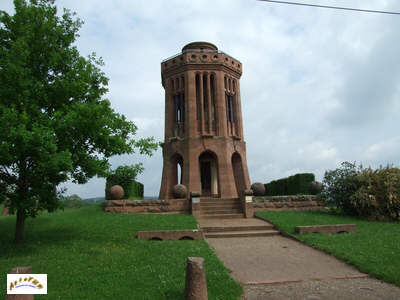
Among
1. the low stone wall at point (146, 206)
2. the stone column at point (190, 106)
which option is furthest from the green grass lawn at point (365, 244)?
the stone column at point (190, 106)

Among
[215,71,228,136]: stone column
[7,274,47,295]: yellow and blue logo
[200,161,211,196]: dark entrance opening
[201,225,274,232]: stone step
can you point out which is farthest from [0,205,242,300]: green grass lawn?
[200,161,211,196]: dark entrance opening

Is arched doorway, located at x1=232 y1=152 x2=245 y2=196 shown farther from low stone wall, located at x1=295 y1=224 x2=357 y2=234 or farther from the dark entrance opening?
low stone wall, located at x1=295 y1=224 x2=357 y2=234

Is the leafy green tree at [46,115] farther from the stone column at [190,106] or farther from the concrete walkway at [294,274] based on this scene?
the stone column at [190,106]

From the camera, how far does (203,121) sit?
821 inches

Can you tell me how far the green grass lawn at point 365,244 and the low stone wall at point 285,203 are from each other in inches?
133

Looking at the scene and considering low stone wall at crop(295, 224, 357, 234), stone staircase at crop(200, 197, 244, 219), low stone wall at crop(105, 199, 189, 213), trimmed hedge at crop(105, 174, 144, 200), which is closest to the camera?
low stone wall at crop(295, 224, 357, 234)

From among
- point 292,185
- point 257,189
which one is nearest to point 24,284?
point 257,189

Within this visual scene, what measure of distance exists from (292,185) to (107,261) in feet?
56.7

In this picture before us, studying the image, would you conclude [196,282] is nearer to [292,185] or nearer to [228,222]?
[228,222]

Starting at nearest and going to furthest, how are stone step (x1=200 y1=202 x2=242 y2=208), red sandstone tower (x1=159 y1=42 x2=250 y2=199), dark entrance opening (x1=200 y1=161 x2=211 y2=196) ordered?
stone step (x1=200 y1=202 x2=242 y2=208) < red sandstone tower (x1=159 y1=42 x2=250 y2=199) < dark entrance opening (x1=200 y1=161 x2=211 y2=196)

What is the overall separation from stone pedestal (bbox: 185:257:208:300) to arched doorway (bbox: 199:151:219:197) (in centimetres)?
1804

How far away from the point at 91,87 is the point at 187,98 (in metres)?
12.6

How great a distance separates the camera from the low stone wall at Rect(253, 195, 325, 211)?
15.6 m

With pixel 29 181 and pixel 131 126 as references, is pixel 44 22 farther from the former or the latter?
pixel 29 181
